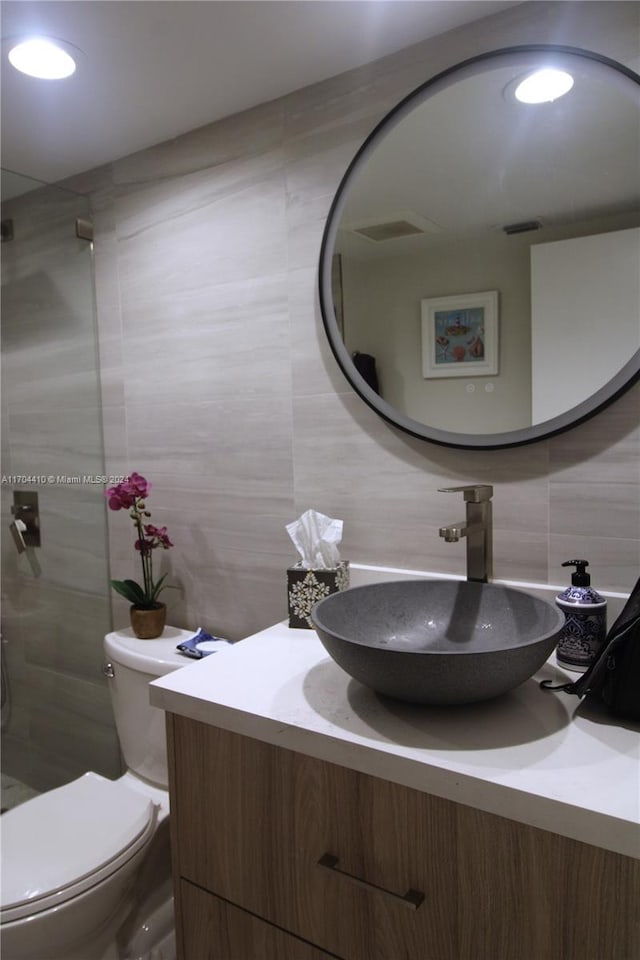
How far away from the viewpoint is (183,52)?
137 centimetres

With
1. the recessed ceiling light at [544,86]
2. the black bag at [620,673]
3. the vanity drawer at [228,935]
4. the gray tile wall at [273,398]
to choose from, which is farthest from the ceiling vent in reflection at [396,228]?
the vanity drawer at [228,935]

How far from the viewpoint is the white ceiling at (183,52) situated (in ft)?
4.02

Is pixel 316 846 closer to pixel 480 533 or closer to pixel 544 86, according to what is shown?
pixel 480 533

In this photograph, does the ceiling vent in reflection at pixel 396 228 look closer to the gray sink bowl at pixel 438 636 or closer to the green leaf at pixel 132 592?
the gray sink bowl at pixel 438 636

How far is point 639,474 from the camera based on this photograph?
115 cm

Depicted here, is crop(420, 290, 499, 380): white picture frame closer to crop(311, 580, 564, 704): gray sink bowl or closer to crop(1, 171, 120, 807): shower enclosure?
crop(311, 580, 564, 704): gray sink bowl

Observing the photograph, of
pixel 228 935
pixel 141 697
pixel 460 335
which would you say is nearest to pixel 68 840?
pixel 141 697

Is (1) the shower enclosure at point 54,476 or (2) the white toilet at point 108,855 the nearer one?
(2) the white toilet at point 108,855

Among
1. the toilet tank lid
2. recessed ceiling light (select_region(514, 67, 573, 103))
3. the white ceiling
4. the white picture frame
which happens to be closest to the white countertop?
the toilet tank lid

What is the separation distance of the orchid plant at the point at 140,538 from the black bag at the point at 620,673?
120cm

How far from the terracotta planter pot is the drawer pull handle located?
3.13ft

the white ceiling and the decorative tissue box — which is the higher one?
the white ceiling

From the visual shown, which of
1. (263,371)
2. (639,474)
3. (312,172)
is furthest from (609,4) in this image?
(263,371)

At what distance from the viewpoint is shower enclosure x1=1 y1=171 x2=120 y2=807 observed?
198 cm
